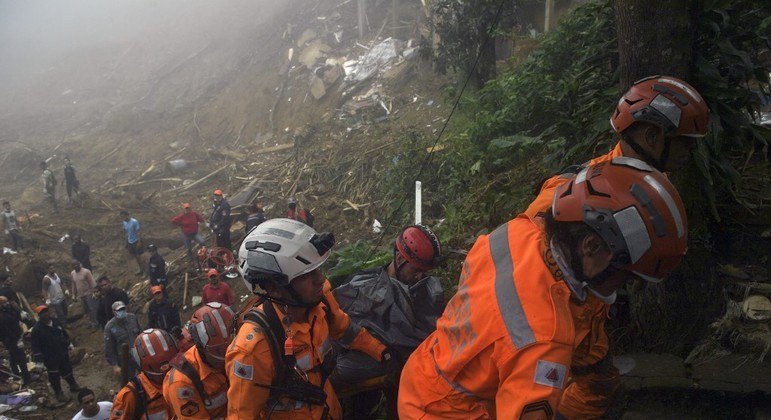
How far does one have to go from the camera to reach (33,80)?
36844 millimetres

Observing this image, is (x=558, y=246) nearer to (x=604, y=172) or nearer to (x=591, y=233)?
(x=591, y=233)

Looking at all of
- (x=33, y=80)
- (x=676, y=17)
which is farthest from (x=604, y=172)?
(x=33, y=80)

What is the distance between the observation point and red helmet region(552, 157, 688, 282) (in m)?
1.70

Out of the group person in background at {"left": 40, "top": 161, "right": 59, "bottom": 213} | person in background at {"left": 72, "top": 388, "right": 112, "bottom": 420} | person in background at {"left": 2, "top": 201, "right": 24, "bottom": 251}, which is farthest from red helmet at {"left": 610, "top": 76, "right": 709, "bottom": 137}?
person in background at {"left": 40, "top": 161, "right": 59, "bottom": 213}

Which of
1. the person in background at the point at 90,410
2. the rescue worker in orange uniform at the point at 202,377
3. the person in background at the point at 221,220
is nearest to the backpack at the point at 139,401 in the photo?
the rescue worker in orange uniform at the point at 202,377

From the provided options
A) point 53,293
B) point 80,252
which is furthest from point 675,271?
point 80,252

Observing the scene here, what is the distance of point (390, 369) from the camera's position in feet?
10.9

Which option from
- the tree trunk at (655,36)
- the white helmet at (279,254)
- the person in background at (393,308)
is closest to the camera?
the white helmet at (279,254)

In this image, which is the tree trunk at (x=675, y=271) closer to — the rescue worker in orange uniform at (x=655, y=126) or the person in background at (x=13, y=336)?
the rescue worker in orange uniform at (x=655, y=126)

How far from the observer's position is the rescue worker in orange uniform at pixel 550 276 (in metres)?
1.63

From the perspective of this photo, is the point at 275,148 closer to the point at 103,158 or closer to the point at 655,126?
the point at 103,158

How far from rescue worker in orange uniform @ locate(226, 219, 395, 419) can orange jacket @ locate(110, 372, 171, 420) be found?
1.56 meters

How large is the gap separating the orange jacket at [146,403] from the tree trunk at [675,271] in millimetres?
3767

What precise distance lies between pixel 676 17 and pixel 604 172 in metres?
2.20
